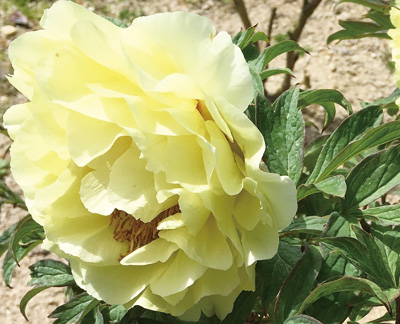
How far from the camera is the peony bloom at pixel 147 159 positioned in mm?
692

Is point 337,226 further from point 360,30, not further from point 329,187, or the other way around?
point 360,30

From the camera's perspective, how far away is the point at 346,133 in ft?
3.08

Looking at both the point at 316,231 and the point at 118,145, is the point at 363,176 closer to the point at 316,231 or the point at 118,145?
the point at 316,231

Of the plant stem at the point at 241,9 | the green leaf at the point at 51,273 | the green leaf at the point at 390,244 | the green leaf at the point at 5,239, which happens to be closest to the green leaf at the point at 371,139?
the green leaf at the point at 390,244

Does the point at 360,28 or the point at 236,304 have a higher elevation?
the point at 360,28

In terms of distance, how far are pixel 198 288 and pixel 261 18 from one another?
2617mm

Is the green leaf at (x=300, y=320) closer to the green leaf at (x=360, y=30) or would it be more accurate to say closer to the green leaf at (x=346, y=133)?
the green leaf at (x=346, y=133)

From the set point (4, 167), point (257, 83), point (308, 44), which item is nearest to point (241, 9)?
point (308, 44)

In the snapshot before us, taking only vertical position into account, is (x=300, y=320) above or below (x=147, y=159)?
below

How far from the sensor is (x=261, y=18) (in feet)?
10.4

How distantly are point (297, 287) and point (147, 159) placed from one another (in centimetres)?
30

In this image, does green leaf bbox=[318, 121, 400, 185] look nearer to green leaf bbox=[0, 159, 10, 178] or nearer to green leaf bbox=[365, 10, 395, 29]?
green leaf bbox=[365, 10, 395, 29]

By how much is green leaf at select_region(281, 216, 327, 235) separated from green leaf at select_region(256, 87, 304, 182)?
7 centimetres

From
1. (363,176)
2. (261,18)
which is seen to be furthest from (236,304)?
(261,18)
